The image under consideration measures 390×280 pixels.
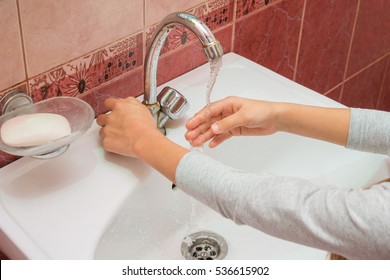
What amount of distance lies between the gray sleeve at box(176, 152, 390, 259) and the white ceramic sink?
145mm

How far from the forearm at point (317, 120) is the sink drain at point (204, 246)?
0.23 m

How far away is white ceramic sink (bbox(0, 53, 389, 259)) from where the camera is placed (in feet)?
2.65

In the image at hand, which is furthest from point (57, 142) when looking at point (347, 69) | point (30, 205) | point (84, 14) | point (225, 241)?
point (347, 69)

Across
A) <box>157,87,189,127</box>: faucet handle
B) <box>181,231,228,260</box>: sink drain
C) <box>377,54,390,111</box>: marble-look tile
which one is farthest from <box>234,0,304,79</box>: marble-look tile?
<box>377,54,390,111</box>: marble-look tile

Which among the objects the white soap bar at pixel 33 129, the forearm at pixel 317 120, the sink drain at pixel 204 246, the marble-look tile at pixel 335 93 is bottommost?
the marble-look tile at pixel 335 93

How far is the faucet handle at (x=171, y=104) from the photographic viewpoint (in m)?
0.96

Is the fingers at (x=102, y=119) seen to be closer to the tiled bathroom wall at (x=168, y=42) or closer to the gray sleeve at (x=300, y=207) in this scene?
the tiled bathroom wall at (x=168, y=42)

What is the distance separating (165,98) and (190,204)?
0.60 ft

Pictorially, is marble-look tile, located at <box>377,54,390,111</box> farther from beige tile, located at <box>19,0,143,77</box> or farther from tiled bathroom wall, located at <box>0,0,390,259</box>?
beige tile, located at <box>19,0,143,77</box>

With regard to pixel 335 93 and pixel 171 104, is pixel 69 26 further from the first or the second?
pixel 335 93

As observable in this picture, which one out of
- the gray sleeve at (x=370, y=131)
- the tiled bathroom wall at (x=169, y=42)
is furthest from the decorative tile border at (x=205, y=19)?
the gray sleeve at (x=370, y=131)

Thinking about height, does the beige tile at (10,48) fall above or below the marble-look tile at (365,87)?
above

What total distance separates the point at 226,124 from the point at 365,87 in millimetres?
958
